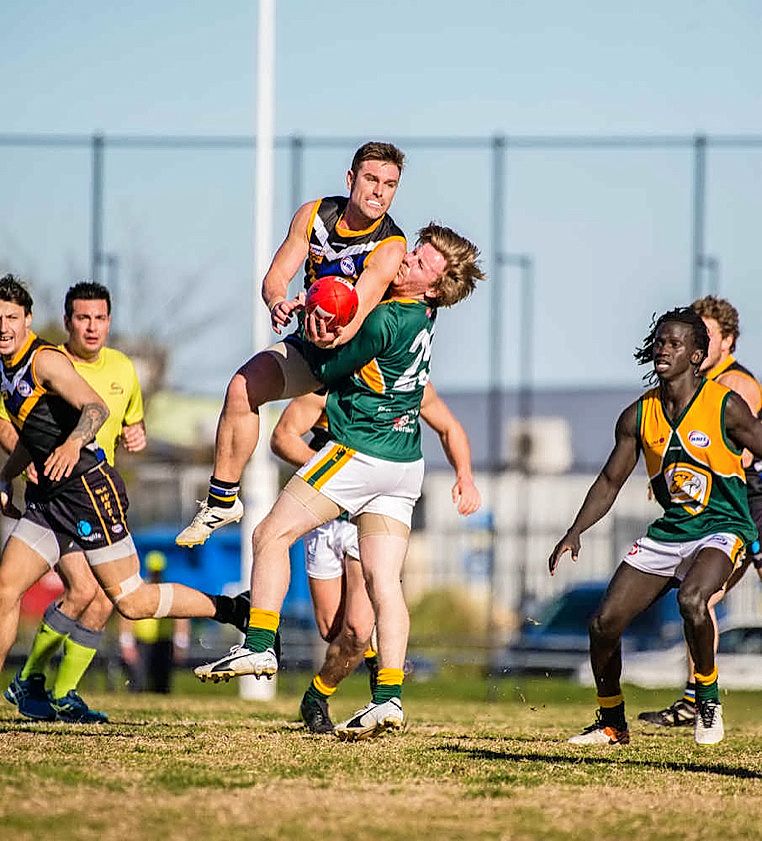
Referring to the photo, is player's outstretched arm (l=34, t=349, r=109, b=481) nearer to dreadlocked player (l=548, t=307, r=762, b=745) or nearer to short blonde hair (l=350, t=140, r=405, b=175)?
short blonde hair (l=350, t=140, r=405, b=175)

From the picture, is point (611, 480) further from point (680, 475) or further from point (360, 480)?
point (360, 480)

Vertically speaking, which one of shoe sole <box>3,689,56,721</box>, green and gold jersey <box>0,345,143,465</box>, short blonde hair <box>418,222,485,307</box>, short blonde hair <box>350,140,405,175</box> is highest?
short blonde hair <box>350,140,405,175</box>

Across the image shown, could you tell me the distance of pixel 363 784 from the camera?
231 inches

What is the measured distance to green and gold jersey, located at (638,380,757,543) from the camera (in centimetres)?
743

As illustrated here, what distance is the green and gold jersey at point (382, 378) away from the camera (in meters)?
7.14

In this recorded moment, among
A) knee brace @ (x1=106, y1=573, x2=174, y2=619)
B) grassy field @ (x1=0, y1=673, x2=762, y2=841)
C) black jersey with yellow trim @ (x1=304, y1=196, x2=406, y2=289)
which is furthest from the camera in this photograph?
knee brace @ (x1=106, y1=573, x2=174, y2=619)

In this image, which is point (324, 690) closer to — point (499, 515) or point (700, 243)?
point (700, 243)

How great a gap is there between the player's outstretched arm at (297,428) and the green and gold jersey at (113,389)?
1.06 metres

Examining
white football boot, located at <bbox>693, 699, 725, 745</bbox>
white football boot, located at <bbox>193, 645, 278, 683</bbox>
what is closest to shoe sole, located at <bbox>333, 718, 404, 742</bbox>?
white football boot, located at <bbox>193, 645, 278, 683</bbox>

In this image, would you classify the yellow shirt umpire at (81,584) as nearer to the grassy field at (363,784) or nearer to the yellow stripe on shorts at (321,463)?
the grassy field at (363,784)

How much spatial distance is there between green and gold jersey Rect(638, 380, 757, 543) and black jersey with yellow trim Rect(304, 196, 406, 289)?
1518mm

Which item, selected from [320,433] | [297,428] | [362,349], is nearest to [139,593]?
[297,428]

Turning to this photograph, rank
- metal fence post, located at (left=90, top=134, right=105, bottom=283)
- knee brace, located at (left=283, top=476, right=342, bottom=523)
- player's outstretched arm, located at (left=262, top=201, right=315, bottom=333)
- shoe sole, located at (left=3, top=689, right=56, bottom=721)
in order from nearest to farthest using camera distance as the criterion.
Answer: player's outstretched arm, located at (left=262, top=201, right=315, bottom=333), knee brace, located at (left=283, top=476, right=342, bottom=523), shoe sole, located at (left=3, top=689, right=56, bottom=721), metal fence post, located at (left=90, top=134, right=105, bottom=283)

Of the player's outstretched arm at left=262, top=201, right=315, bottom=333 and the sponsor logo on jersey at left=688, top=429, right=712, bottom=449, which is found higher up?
the player's outstretched arm at left=262, top=201, right=315, bottom=333
